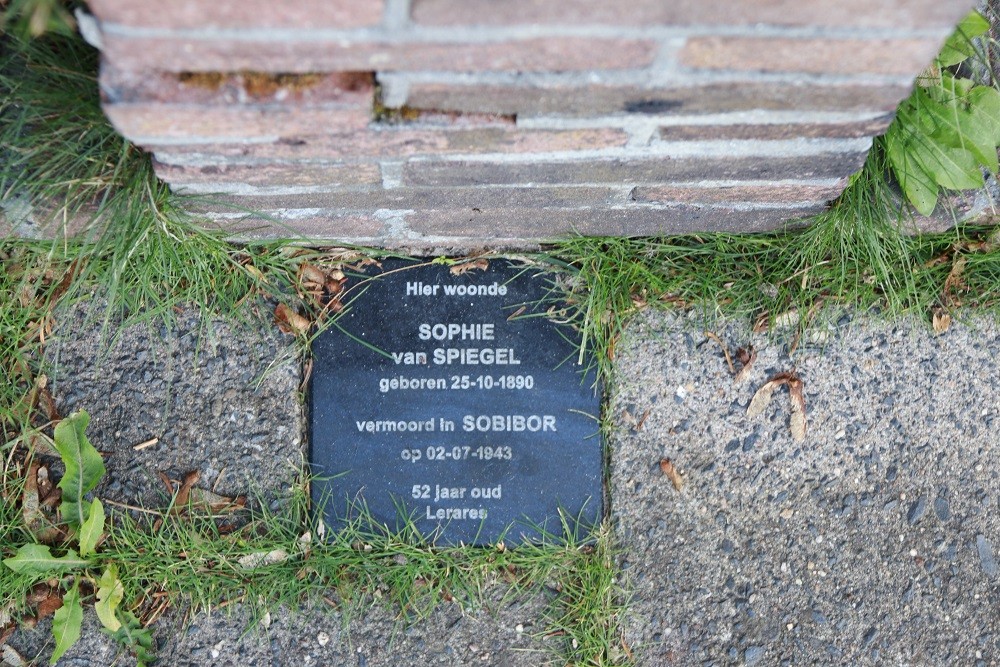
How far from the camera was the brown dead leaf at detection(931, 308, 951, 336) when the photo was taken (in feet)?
6.70

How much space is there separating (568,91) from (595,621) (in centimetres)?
129

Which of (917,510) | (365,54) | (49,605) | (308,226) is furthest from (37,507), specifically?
(917,510)

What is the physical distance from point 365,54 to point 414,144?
262 millimetres

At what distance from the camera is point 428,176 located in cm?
156

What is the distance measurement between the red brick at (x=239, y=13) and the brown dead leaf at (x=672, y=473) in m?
1.32

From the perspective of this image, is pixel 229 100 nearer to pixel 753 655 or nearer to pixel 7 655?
pixel 7 655

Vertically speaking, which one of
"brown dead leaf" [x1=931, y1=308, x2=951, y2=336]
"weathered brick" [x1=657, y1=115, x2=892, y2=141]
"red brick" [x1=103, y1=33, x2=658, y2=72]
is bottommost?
"brown dead leaf" [x1=931, y1=308, x2=951, y2=336]

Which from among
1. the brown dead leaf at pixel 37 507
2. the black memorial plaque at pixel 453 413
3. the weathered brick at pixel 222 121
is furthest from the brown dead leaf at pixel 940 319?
the brown dead leaf at pixel 37 507

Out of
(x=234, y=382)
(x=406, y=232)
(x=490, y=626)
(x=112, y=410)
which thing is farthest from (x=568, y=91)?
(x=112, y=410)

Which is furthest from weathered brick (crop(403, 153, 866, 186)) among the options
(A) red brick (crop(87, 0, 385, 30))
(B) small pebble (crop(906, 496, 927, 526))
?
(B) small pebble (crop(906, 496, 927, 526))

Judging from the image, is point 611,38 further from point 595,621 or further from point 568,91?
point 595,621

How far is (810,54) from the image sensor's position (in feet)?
3.97

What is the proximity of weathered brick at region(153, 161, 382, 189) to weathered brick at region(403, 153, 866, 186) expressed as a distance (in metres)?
0.09

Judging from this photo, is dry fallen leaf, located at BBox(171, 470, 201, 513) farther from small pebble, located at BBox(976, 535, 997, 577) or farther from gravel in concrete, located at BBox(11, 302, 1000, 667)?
small pebble, located at BBox(976, 535, 997, 577)
